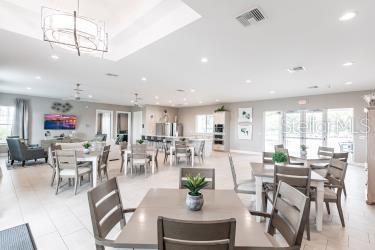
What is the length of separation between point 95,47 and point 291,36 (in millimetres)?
3047

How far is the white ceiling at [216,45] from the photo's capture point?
2.52 m

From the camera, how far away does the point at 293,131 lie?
9.02m

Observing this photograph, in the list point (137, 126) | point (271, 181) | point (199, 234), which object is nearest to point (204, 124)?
point (137, 126)

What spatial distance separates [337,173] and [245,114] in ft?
25.8

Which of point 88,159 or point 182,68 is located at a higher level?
point 182,68

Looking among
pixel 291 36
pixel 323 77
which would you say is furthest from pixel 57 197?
pixel 323 77

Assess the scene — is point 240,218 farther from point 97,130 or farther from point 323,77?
point 97,130

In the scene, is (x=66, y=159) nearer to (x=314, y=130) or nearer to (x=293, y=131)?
(x=293, y=131)

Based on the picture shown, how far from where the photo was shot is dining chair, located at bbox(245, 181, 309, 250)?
1.17 meters

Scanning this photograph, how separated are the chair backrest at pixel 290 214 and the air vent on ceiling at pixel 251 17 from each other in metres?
2.10

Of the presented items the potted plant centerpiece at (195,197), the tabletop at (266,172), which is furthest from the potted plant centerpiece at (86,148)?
the potted plant centerpiece at (195,197)

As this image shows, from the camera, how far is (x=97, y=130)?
12289 millimetres

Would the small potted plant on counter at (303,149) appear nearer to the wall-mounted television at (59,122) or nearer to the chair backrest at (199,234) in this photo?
the chair backrest at (199,234)

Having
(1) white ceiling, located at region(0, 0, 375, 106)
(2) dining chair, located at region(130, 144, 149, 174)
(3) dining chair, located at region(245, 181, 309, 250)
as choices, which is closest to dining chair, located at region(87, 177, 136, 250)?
(3) dining chair, located at region(245, 181, 309, 250)
